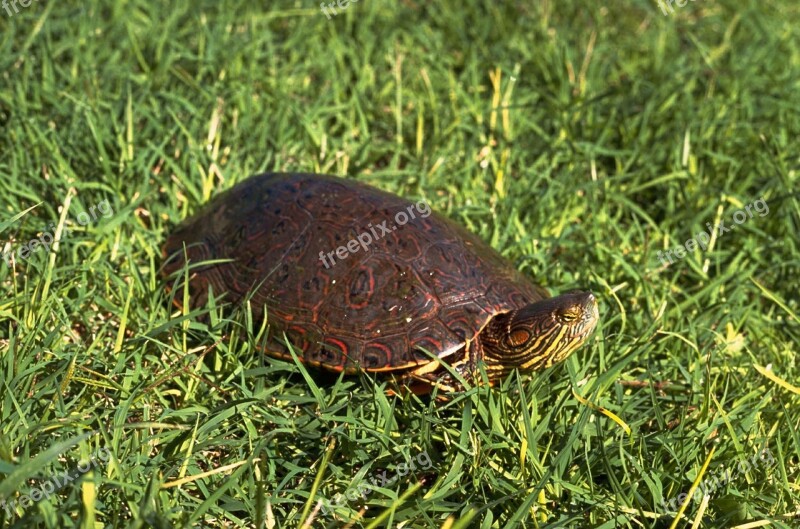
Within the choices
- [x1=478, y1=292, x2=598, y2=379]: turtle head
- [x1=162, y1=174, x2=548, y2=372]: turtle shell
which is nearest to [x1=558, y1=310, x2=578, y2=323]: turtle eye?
[x1=478, y1=292, x2=598, y2=379]: turtle head

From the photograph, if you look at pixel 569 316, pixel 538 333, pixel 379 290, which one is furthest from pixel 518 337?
pixel 379 290

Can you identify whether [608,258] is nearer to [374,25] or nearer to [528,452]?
[528,452]

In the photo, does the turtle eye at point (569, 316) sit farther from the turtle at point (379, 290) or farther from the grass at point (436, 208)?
the grass at point (436, 208)

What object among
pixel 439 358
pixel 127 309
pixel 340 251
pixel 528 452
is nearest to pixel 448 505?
pixel 528 452

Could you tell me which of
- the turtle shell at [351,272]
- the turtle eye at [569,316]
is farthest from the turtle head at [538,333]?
the turtle shell at [351,272]

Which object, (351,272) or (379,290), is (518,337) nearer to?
(379,290)
